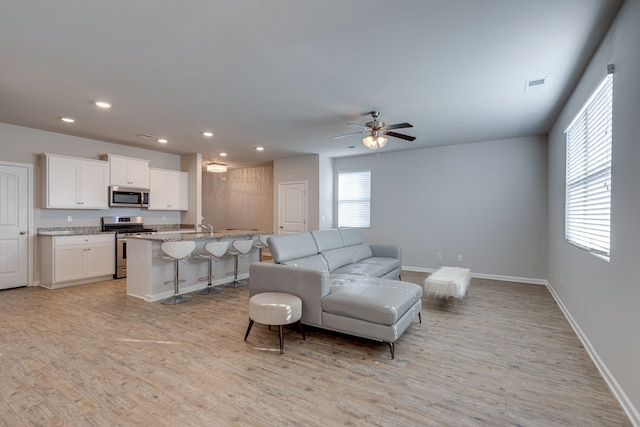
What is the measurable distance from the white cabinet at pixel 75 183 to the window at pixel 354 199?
16.6ft

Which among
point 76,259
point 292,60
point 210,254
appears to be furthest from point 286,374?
point 76,259

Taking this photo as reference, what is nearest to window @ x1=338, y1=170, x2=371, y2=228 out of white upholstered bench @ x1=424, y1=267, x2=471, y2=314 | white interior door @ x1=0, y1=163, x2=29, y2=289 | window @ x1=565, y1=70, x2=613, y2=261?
white upholstered bench @ x1=424, y1=267, x2=471, y2=314

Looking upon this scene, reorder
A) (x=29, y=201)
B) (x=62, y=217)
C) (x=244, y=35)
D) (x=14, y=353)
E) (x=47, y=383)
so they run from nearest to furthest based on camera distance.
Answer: (x=47, y=383)
(x=244, y=35)
(x=14, y=353)
(x=29, y=201)
(x=62, y=217)

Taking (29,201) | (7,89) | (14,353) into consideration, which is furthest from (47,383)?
(29,201)

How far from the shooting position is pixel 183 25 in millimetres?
2316

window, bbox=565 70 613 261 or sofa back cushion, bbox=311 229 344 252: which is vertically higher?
window, bbox=565 70 613 261

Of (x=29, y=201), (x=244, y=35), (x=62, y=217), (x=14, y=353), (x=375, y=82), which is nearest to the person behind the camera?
(x=244, y=35)

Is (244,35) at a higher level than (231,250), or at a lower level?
higher

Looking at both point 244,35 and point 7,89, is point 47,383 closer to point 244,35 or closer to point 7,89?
point 244,35

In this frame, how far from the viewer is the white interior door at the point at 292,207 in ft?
24.7

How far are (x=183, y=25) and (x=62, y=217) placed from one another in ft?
17.0

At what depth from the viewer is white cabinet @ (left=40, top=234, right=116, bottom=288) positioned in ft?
16.6

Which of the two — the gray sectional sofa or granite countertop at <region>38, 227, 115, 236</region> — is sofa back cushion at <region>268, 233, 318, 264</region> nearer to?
the gray sectional sofa

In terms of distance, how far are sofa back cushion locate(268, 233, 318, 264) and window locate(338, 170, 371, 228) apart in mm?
3306
